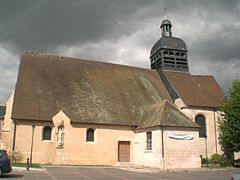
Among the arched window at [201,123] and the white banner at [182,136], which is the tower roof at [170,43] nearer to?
the arched window at [201,123]

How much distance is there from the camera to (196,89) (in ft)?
101

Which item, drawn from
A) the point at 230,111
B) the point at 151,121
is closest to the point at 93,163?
the point at 151,121

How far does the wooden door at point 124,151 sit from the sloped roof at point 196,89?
6.89 m

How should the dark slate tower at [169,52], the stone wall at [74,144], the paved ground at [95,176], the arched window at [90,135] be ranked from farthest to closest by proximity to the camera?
the dark slate tower at [169,52] < the arched window at [90,135] < the stone wall at [74,144] < the paved ground at [95,176]

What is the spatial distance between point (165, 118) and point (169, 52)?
43.0 ft

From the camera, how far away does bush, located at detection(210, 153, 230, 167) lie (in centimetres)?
2533

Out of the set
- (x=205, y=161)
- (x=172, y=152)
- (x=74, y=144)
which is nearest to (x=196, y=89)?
(x=205, y=161)

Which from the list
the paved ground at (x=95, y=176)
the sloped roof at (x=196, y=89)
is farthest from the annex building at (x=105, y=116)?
the paved ground at (x=95, y=176)

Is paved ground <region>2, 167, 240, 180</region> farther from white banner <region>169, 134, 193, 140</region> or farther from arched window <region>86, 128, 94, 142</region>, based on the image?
arched window <region>86, 128, 94, 142</region>

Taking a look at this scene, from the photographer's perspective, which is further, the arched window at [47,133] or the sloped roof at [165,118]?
the arched window at [47,133]

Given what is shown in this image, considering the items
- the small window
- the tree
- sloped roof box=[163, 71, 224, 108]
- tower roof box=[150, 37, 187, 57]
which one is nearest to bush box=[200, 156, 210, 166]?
the tree

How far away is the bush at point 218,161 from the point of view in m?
25.3

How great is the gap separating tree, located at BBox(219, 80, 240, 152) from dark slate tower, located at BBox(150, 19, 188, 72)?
28.1ft

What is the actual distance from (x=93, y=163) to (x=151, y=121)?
5.81 metres
